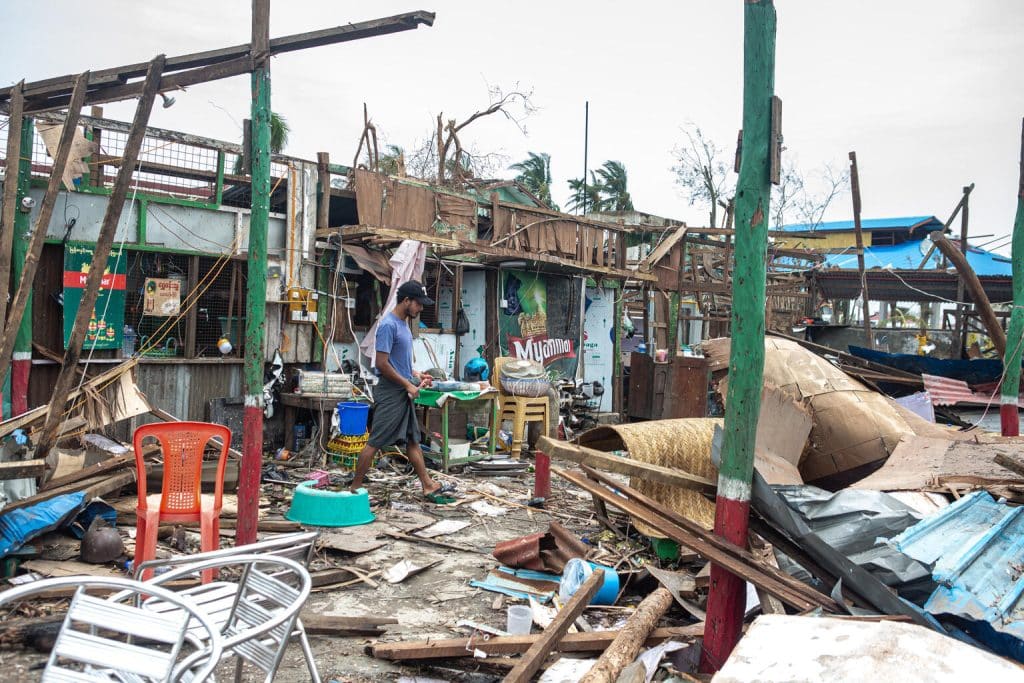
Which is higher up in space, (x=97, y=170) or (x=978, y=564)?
(x=97, y=170)

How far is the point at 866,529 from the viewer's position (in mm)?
4293

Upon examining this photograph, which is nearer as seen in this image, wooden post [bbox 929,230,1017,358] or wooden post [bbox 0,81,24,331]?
wooden post [bbox 0,81,24,331]

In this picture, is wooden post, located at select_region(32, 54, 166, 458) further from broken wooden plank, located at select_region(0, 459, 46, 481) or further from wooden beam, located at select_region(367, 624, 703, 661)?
wooden beam, located at select_region(367, 624, 703, 661)

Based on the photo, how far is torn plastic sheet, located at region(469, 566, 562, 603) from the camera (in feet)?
17.5

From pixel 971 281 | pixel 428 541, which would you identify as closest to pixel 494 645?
pixel 428 541

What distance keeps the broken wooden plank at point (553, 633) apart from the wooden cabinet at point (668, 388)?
30.5ft

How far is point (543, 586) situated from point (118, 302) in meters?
6.56

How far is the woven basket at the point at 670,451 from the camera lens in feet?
20.9

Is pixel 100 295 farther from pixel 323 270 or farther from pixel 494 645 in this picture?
pixel 494 645

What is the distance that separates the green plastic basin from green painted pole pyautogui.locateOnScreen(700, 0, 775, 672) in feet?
Answer: 12.1

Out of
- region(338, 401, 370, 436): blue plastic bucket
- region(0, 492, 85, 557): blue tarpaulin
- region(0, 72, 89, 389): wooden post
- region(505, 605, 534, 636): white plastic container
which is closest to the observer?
region(505, 605, 534, 636): white plastic container

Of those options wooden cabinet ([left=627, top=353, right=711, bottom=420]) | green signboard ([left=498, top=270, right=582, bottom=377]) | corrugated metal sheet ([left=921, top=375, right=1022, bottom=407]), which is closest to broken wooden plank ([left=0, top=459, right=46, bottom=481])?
green signboard ([left=498, top=270, right=582, bottom=377])

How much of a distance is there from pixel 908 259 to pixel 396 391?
68.9 ft

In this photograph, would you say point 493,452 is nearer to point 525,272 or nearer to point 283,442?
point 283,442
